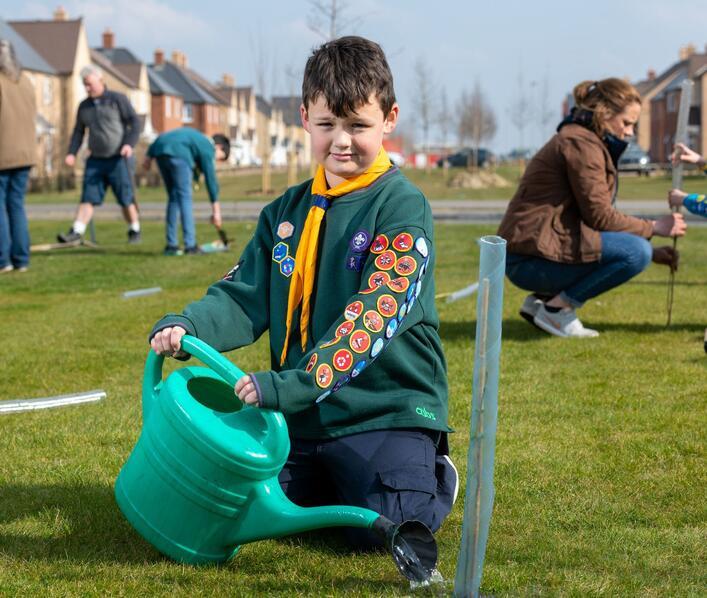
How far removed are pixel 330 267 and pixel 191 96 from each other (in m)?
89.5

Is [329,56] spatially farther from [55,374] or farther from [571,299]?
[571,299]

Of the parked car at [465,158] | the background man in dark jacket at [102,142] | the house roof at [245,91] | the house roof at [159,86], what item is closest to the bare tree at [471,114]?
the parked car at [465,158]

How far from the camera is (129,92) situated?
71812 mm

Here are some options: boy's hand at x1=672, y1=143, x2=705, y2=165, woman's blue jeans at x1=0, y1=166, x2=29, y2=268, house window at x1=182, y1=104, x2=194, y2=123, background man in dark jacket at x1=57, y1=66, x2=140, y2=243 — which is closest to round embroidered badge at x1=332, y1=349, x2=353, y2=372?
boy's hand at x1=672, y1=143, x2=705, y2=165

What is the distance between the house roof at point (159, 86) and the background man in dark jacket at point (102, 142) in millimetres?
69139

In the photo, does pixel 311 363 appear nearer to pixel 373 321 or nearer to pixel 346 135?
pixel 373 321

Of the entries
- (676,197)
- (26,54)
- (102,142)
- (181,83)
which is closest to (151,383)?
(676,197)

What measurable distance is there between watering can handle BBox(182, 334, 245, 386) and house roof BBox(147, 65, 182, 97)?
261 feet

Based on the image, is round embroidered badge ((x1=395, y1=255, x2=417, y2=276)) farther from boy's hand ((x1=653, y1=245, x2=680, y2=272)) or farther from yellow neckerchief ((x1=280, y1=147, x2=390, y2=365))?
boy's hand ((x1=653, y1=245, x2=680, y2=272))

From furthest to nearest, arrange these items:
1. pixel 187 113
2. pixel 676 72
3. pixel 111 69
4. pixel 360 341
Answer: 1. pixel 187 113
2. pixel 676 72
3. pixel 111 69
4. pixel 360 341

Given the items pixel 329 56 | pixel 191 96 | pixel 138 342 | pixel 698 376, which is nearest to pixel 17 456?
pixel 329 56

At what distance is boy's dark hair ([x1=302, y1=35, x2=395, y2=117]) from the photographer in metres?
3.14

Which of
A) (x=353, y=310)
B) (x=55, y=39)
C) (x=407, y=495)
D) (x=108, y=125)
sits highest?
(x=55, y=39)

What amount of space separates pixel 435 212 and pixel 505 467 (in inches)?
690
